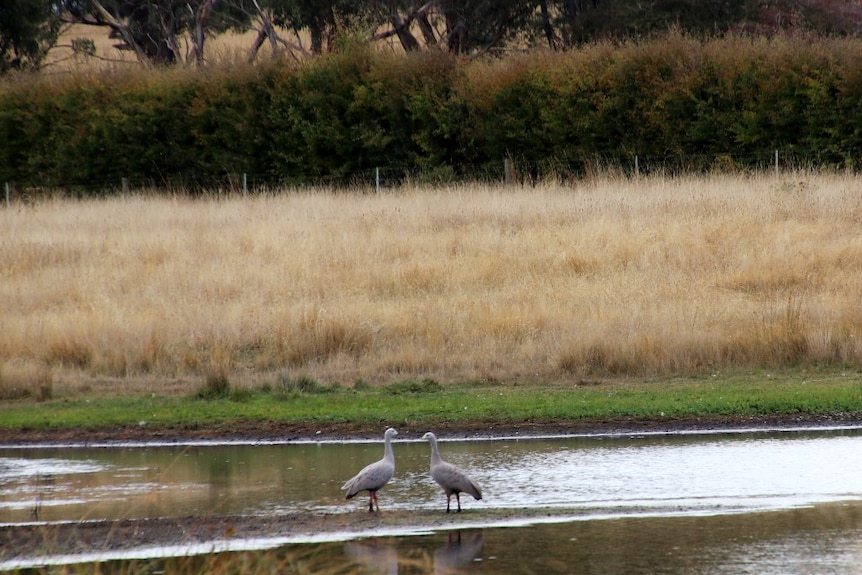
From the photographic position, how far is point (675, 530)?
9930mm

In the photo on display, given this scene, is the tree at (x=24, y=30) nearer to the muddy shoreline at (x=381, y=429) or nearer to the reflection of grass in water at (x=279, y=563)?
the muddy shoreline at (x=381, y=429)

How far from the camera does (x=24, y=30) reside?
5828 cm

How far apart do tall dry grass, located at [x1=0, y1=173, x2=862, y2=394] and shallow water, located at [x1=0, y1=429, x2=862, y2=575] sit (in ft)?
15.0

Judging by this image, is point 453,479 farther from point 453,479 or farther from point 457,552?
point 457,552

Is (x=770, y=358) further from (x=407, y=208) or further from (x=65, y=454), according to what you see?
(x=407, y=208)

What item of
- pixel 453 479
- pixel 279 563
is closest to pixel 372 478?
pixel 453 479

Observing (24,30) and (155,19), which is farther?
(155,19)

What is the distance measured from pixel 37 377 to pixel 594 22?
3743 cm

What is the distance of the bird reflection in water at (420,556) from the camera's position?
911cm

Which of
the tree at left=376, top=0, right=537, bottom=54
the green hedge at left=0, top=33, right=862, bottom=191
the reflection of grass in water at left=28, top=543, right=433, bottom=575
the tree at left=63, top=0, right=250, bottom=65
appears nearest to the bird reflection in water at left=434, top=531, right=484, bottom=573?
the reflection of grass in water at left=28, top=543, right=433, bottom=575

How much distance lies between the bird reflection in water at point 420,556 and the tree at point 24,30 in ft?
168

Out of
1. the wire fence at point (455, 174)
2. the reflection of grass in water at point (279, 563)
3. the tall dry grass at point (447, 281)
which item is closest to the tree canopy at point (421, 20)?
the wire fence at point (455, 174)

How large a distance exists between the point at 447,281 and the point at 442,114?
13.9 meters

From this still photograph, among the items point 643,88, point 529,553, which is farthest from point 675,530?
point 643,88
